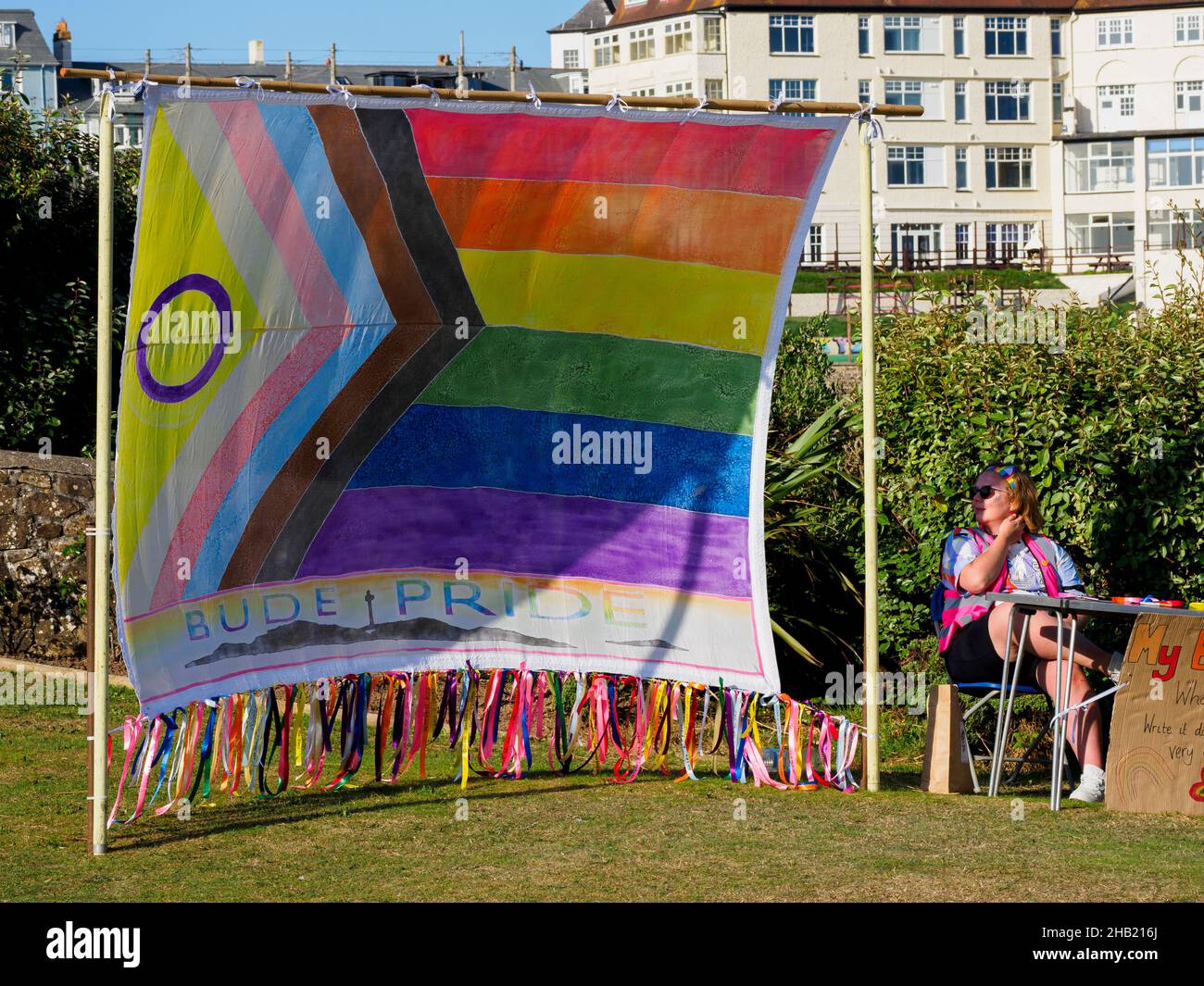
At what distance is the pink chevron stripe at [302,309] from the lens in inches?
289

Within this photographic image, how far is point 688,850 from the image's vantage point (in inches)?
259

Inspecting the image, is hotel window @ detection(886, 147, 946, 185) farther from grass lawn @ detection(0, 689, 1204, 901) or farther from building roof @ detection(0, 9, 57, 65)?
grass lawn @ detection(0, 689, 1204, 901)

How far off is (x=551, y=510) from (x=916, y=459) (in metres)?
2.67

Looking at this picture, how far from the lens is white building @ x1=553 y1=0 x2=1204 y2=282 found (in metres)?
72.3

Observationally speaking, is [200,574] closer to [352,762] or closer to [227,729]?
[227,729]

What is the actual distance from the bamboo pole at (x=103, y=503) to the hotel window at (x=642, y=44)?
231 ft

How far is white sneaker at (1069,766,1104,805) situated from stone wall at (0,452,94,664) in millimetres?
6945

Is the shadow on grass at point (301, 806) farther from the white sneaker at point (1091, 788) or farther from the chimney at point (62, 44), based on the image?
the chimney at point (62, 44)

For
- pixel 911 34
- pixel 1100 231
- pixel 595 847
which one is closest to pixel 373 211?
pixel 595 847

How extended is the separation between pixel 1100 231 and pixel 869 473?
69.3m

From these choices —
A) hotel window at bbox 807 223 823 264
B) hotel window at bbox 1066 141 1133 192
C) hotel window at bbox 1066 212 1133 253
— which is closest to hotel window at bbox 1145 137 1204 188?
hotel window at bbox 1066 141 1133 192

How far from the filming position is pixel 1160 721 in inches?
291

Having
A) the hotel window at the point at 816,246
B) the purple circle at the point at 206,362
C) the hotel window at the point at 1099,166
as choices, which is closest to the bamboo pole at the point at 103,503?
the purple circle at the point at 206,362

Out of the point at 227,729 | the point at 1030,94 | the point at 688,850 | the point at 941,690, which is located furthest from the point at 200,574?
the point at 1030,94
